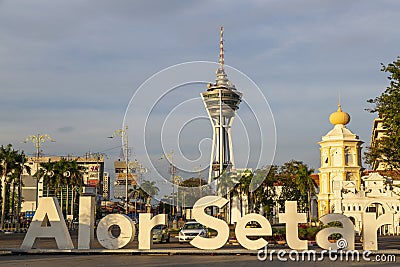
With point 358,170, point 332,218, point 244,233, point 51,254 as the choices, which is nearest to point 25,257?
point 51,254

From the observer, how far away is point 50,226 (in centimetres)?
2881

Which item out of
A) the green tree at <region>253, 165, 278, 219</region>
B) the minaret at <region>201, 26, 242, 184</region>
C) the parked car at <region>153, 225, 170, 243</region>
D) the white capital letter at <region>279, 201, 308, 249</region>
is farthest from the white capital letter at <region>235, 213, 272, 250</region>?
the minaret at <region>201, 26, 242, 184</region>

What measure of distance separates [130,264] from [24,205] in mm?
137027

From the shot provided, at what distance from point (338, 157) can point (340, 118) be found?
5215 mm

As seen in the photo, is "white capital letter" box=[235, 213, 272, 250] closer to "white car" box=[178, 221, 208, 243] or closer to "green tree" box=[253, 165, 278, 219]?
"white car" box=[178, 221, 208, 243]

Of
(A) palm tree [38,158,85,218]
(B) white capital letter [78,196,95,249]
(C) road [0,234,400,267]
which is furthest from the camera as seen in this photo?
(A) palm tree [38,158,85,218]

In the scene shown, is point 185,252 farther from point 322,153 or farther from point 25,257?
point 322,153

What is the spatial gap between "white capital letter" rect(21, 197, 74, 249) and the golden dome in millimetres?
56526

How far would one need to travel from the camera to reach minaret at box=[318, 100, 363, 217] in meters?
77.9

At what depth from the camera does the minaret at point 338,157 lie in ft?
255

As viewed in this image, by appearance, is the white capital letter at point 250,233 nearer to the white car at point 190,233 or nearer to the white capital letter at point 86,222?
the white capital letter at point 86,222

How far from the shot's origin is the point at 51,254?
2878cm

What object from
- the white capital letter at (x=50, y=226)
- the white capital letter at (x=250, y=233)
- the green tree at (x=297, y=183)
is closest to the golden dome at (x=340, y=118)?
the green tree at (x=297, y=183)

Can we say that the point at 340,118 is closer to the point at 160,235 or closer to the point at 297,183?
the point at 297,183
